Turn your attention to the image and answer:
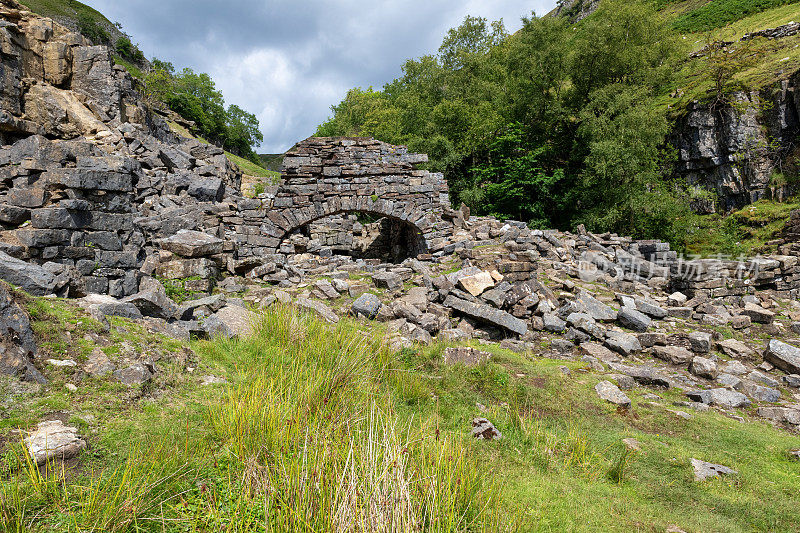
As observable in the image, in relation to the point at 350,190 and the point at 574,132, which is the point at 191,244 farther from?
the point at 574,132

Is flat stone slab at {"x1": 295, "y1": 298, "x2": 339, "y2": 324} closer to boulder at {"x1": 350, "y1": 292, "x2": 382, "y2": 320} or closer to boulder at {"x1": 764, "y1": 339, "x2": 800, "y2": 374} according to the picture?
boulder at {"x1": 350, "y1": 292, "x2": 382, "y2": 320}

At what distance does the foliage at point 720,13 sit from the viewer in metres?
27.4

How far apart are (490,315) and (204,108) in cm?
5379

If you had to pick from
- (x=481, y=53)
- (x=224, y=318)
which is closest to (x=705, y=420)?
(x=224, y=318)

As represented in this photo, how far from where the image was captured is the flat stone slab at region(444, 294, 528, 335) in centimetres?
768

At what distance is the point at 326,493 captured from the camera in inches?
87.9

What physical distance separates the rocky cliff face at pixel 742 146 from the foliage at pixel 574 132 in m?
1.51

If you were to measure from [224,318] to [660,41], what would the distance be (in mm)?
26619

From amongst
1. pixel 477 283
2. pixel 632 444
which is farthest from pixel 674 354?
pixel 632 444

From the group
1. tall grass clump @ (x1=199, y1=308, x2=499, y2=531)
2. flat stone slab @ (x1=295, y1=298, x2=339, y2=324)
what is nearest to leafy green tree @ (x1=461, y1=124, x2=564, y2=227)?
flat stone slab @ (x1=295, y1=298, x2=339, y2=324)

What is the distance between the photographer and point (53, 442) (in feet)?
7.63

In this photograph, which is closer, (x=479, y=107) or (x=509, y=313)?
(x=509, y=313)

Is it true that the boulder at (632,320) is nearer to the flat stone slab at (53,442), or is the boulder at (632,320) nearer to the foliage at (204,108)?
the flat stone slab at (53,442)

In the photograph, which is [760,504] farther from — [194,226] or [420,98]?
[420,98]
